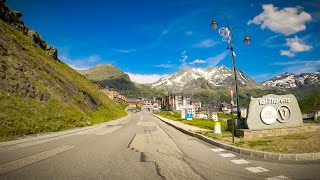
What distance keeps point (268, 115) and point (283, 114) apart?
123 centimetres

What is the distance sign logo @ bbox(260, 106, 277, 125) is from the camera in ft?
54.6

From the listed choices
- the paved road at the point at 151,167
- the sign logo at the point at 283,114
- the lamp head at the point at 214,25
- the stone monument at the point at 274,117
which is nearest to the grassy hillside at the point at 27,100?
the paved road at the point at 151,167

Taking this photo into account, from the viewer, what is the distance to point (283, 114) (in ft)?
56.3

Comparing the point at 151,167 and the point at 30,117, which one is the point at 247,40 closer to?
the point at 151,167

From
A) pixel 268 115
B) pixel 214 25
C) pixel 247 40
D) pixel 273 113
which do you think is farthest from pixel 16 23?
pixel 273 113

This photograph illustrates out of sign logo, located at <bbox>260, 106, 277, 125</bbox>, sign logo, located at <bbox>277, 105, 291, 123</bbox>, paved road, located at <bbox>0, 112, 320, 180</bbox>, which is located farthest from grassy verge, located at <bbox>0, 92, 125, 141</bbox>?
sign logo, located at <bbox>277, 105, 291, 123</bbox>

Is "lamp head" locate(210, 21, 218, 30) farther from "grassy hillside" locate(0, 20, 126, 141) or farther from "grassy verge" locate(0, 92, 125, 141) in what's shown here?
"grassy hillside" locate(0, 20, 126, 141)

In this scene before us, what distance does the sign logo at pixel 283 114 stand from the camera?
1702cm

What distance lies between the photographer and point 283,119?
17.0 metres

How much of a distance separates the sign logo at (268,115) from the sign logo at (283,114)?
360mm

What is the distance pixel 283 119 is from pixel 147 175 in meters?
13.2

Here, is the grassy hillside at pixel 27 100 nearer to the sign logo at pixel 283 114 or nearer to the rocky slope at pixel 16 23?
the sign logo at pixel 283 114

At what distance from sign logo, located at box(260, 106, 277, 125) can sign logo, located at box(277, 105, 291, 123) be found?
1.18ft

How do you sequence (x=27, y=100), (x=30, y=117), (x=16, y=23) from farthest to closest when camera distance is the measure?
(x=16, y=23), (x=27, y=100), (x=30, y=117)
